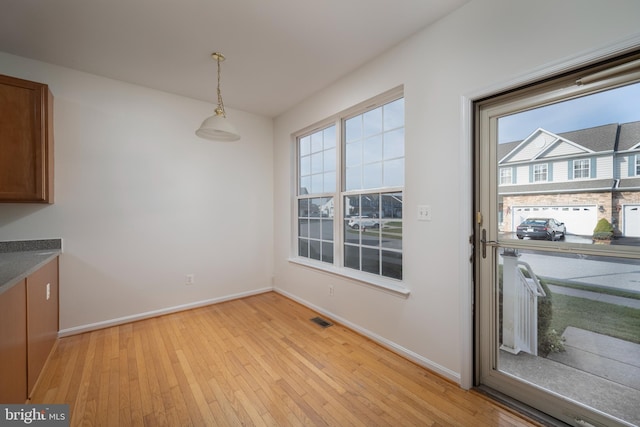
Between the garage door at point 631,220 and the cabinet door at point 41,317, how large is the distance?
3.77m

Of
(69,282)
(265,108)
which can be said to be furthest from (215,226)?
(265,108)

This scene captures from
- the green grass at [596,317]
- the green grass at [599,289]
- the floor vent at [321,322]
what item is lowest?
the floor vent at [321,322]

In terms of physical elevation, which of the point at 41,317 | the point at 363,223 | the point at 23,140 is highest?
the point at 23,140

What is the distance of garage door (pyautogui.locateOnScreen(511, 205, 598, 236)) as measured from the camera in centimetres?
154

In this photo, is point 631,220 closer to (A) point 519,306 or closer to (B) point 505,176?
(B) point 505,176

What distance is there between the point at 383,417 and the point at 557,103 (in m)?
2.29

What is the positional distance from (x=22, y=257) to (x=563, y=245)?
411cm

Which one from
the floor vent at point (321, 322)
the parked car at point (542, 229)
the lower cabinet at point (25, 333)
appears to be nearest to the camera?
the lower cabinet at point (25, 333)

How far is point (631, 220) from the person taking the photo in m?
1.41

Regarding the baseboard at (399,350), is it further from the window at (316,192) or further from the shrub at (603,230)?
the shrub at (603,230)

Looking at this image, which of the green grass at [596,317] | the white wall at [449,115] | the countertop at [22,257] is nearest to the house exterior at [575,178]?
the white wall at [449,115]

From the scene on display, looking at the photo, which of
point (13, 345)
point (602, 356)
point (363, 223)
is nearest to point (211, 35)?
point (363, 223)

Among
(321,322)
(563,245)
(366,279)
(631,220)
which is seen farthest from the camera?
(321,322)

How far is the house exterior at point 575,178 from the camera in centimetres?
142
